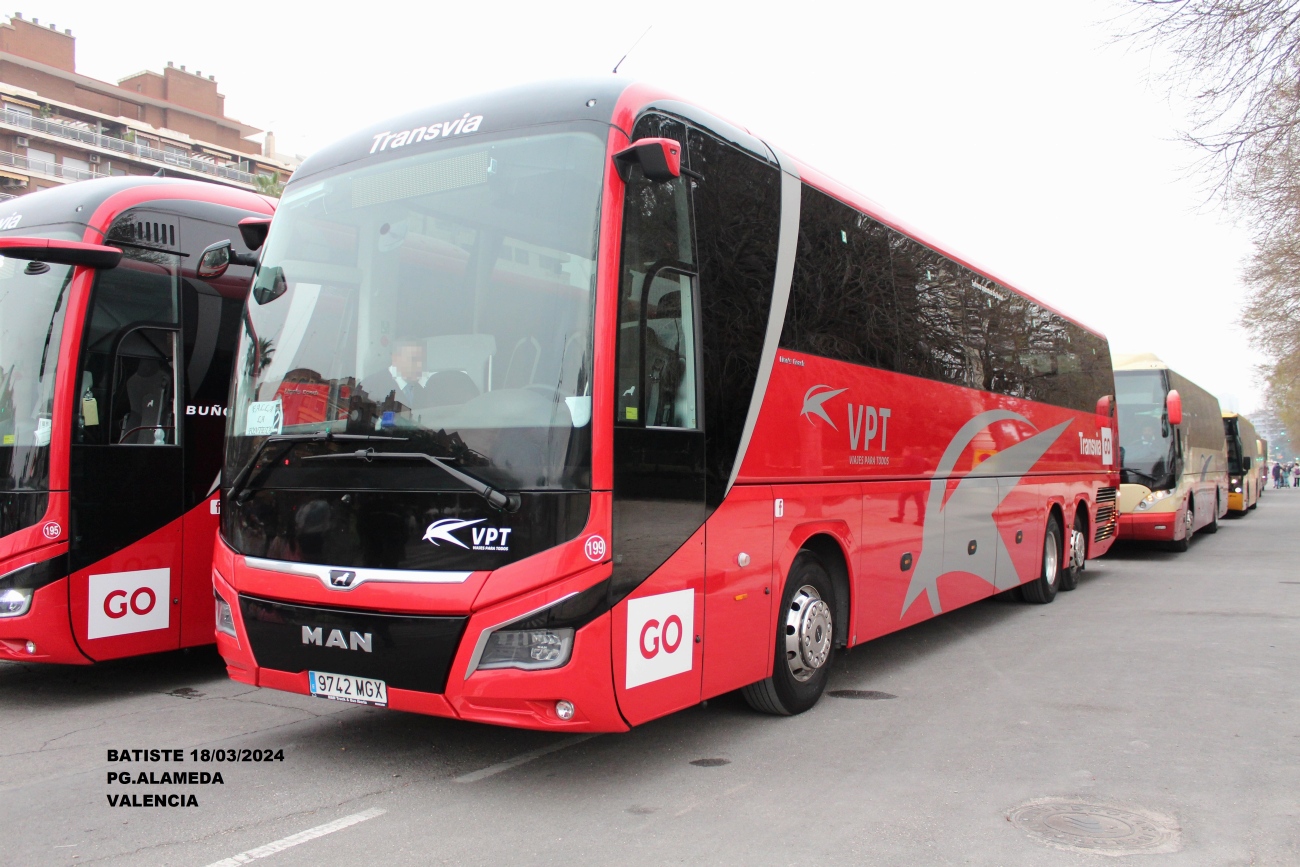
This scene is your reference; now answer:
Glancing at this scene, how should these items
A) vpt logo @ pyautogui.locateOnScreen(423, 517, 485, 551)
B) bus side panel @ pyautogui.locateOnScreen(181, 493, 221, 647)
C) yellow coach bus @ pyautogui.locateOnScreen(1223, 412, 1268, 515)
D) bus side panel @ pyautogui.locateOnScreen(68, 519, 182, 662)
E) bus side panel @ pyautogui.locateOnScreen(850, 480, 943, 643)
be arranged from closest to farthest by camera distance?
vpt logo @ pyautogui.locateOnScreen(423, 517, 485, 551)
bus side panel @ pyautogui.locateOnScreen(68, 519, 182, 662)
bus side panel @ pyautogui.locateOnScreen(850, 480, 943, 643)
bus side panel @ pyautogui.locateOnScreen(181, 493, 221, 647)
yellow coach bus @ pyautogui.locateOnScreen(1223, 412, 1268, 515)

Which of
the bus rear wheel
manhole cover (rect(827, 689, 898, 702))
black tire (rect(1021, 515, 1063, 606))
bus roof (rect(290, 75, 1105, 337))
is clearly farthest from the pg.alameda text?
the bus rear wheel

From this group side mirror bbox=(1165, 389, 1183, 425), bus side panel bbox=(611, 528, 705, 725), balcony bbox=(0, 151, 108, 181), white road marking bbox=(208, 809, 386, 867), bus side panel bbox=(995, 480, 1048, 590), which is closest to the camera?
white road marking bbox=(208, 809, 386, 867)

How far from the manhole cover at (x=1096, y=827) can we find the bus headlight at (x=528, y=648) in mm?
2170

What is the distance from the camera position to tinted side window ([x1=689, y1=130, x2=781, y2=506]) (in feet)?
17.9

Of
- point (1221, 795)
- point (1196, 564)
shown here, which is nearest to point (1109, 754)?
point (1221, 795)

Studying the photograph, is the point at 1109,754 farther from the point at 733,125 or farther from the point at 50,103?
the point at 50,103

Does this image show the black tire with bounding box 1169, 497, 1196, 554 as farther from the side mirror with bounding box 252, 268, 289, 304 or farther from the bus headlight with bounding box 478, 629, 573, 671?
the side mirror with bounding box 252, 268, 289, 304

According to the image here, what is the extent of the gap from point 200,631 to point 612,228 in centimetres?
467

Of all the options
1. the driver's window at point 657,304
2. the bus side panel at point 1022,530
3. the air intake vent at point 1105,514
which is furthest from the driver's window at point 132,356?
the air intake vent at point 1105,514

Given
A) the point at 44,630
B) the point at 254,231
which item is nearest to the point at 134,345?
the point at 254,231

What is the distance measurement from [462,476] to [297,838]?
1664mm

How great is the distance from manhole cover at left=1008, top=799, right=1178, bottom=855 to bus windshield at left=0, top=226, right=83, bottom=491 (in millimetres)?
6177

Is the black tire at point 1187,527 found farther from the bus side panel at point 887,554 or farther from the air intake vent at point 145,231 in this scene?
the air intake vent at point 145,231

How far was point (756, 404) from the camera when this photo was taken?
19.4ft
